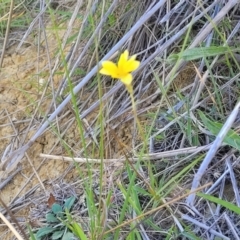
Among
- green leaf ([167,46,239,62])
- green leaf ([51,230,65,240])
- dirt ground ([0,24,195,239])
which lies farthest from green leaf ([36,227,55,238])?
green leaf ([167,46,239,62])

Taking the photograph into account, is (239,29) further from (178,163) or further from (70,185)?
(70,185)

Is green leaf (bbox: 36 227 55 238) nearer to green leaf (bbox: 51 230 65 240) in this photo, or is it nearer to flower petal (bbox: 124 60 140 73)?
green leaf (bbox: 51 230 65 240)

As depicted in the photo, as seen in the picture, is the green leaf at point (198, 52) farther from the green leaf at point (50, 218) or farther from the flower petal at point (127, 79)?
the green leaf at point (50, 218)

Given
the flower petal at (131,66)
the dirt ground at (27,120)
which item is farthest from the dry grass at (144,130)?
the flower petal at (131,66)

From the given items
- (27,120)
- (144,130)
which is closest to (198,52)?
(144,130)

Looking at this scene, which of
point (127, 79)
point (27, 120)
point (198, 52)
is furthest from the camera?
point (27, 120)

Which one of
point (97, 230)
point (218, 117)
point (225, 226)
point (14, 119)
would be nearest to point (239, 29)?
point (218, 117)

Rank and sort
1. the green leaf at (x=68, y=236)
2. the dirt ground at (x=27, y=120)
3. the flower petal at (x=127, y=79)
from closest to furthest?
the flower petal at (x=127, y=79) < the green leaf at (x=68, y=236) < the dirt ground at (x=27, y=120)

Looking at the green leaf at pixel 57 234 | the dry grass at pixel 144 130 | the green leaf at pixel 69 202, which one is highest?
the dry grass at pixel 144 130

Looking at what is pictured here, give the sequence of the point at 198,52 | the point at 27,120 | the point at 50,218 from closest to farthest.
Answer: the point at 198,52
the point at 50,218
the point at 27,120

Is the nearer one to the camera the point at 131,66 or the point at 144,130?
the point at 131,66

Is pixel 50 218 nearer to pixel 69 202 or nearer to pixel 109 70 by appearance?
pixel 69 202
